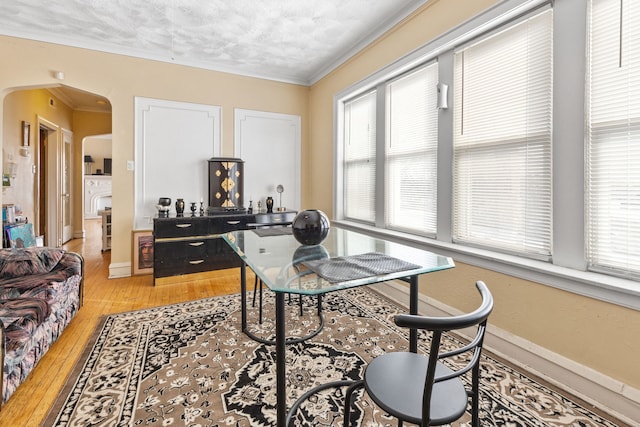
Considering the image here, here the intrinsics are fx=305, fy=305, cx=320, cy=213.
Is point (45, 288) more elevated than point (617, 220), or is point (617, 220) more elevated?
point (617, 220)

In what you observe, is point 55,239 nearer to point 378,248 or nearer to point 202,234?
point 202,234

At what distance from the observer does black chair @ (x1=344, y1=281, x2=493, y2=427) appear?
0.84m

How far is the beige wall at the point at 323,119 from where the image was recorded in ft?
5.55

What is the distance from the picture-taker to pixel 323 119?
15.2ft

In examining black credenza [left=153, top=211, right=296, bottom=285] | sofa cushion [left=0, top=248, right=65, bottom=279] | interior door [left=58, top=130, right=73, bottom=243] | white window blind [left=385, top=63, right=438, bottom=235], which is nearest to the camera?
sofa cushion [left=0, top=248, right=65, bottom=279]

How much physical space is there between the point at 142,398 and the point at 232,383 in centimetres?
48

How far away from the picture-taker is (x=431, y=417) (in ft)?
2.97

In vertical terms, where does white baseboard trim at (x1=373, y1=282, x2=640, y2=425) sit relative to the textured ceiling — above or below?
below

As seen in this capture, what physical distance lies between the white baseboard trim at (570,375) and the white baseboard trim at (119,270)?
4154 mm

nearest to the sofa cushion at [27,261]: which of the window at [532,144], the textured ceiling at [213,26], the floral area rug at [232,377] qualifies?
the floral area rug at [232,377]

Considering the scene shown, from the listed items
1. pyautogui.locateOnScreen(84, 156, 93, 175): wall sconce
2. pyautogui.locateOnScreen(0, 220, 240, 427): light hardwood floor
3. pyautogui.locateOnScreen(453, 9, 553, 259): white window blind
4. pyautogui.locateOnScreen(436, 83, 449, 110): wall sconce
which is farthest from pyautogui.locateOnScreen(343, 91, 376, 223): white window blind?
pyautogui.locateOnScreen(84, 156, 93, 175): wall sconce

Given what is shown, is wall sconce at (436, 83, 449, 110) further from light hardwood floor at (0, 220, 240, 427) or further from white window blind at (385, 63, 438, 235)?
light hardwood floor at (0, 220, 240, 427)

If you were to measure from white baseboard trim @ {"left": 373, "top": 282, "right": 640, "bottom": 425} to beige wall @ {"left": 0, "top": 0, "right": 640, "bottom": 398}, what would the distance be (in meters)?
0.04

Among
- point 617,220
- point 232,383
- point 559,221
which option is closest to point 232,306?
point 232,383
